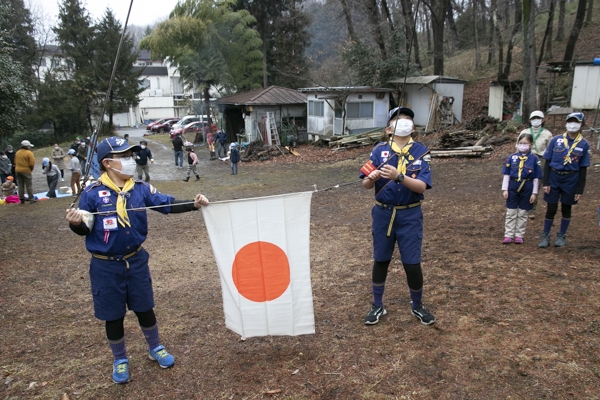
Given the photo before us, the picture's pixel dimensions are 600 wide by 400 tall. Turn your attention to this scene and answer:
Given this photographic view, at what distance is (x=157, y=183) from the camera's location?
1708 cm

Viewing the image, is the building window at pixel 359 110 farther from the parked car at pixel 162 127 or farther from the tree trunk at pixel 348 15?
the parked car at pixel 162 127

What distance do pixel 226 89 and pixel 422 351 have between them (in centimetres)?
3319

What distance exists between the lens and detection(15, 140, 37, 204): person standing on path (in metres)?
12.2

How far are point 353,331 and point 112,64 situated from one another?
135ft

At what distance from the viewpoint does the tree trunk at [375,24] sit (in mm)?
26405

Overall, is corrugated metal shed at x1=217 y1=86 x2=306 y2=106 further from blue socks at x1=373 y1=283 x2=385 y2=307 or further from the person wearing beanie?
blue socks at x1=373 y1=283 x2=385 y2=307

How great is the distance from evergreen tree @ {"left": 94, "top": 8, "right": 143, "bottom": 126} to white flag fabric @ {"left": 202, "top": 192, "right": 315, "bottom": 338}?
128 feet

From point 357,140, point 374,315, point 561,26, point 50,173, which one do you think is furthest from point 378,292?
point 561,26

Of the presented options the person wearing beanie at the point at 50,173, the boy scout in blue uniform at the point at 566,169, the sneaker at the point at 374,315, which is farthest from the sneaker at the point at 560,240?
the person wearing beanie at the point at 50,173

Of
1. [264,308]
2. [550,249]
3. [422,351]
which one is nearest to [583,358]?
[422,351]

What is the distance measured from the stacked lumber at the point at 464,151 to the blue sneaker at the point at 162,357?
14.3 m

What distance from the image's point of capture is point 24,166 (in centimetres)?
1230

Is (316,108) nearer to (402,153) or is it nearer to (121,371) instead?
(402,153)

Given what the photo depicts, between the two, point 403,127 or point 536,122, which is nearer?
point 403,127
